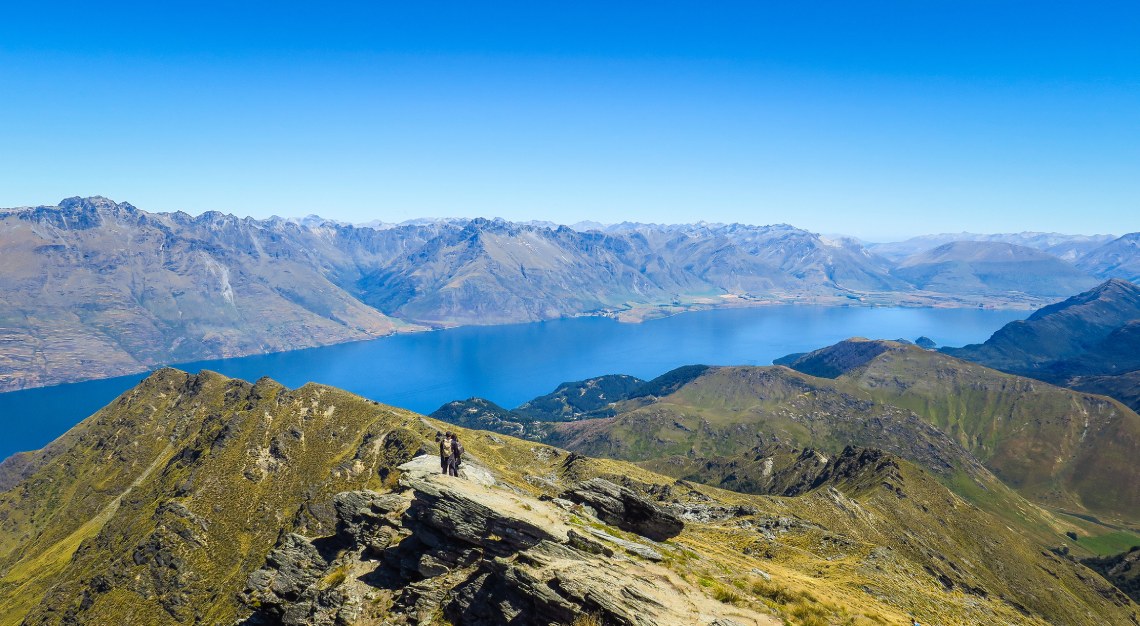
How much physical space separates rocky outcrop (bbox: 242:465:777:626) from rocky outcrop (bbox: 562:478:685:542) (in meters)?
0.14

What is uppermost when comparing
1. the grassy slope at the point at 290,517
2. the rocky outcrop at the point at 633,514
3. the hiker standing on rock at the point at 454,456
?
the hiker standing on rock at the point at 454,456

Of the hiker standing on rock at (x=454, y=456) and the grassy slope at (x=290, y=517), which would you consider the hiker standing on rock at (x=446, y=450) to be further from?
the grassy slope at (x=290, y=517)

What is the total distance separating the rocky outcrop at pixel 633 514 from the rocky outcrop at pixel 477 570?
143 millimetres

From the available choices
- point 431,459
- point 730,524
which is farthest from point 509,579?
point 730,524

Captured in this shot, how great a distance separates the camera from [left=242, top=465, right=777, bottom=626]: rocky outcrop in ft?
104

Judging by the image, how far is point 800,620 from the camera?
124 ft

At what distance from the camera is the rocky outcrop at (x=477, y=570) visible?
104ft

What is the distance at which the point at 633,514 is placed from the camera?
5150 cm

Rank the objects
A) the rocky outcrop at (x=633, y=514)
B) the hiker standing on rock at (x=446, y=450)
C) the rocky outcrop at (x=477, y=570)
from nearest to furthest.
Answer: the rocky outcrop at (x=477, y=570) → the hiker standing on rock at (x=446, y=450) → the rocky outcrop at (x=633, y=514)

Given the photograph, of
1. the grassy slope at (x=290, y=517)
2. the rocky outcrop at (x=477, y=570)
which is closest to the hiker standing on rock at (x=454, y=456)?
the rocky outcrop at (x=477, y=570)

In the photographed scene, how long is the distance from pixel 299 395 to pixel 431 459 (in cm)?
9891

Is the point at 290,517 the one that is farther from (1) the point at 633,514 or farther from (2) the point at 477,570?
(2) the point at 477,570

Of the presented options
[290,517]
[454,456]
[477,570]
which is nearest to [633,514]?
[454,456]

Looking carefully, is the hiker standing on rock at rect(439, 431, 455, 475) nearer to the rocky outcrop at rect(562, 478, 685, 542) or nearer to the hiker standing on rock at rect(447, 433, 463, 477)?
the hiker standing on rock at rect(447, 433, 463, 477)
